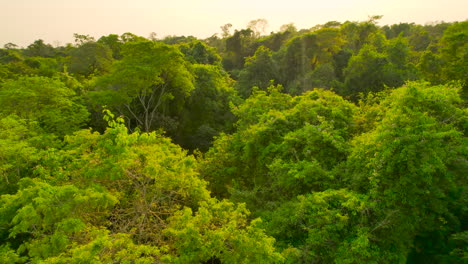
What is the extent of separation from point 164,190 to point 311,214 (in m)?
3.56

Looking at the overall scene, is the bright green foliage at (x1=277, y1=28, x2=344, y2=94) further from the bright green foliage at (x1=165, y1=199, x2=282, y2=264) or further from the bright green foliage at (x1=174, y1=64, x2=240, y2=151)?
the bright green foliage at (x1=165, y1=199, x2=282, y2=264)

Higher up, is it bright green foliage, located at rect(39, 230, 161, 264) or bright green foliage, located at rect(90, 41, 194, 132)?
bright green foliage, located at rect(90, 41, 194, 132)

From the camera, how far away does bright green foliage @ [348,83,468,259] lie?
7211mm

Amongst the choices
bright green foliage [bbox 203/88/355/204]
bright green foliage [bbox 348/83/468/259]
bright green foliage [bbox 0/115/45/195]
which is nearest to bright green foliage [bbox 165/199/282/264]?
bright green foliage [bbox 203/88/355/204]

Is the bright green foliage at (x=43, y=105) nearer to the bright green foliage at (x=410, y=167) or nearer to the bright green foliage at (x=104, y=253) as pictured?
the bright green foliage at (x=104, y=253)

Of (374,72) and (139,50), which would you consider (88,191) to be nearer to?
(139,50)

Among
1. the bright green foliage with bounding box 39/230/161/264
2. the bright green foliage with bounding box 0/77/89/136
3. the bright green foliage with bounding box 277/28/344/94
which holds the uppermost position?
the bright green foliage with bounding box 277/28/344/94

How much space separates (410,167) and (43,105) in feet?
49.0

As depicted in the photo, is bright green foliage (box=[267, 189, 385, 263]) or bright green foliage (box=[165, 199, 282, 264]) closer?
bright green foliage (box=[165, 199, 282, 264])

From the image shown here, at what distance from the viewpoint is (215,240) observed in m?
6.20

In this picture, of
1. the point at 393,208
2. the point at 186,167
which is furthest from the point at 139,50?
the point at 393,208

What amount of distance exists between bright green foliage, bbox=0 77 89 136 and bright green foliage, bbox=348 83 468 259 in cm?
1208

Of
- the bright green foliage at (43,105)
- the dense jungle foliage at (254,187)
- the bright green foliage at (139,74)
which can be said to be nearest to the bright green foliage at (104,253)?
the dense jungle foliage at (254,187)

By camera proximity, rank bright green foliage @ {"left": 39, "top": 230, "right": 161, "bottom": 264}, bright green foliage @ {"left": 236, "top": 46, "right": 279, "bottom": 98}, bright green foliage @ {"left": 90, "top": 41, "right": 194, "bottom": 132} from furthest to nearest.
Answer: bright green foliage @ {"left": 236, "top": 46, "right": 279, "bottom": 98}, bright green foliage @ {"left": 90, "top": 41, "right": 194, "bottom": 132}, bright green foliage @ {"left": 39, "top": 230, "right": 161, "bottom": 264}
